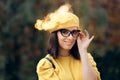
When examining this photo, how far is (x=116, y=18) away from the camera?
56.5ft

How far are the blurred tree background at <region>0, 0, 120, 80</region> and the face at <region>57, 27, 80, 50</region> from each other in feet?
28.2

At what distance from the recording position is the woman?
7051 mm

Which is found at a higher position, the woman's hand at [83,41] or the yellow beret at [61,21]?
the yellow beret at [61,21]

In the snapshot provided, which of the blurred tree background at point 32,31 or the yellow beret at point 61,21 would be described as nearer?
the yellow beret at point 61,21

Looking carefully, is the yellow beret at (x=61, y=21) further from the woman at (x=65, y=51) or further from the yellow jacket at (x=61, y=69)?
the yellow jacket at (x=61, y=69)

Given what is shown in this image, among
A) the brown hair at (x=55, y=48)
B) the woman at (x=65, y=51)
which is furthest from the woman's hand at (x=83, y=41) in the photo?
the brown hair at (x=55, y=48)

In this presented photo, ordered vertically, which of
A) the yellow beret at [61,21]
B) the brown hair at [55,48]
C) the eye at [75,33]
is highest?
the yellow beret at [61,21]

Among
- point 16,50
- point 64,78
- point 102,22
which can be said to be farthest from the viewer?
point 16,50

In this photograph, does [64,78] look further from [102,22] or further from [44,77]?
[102,22]

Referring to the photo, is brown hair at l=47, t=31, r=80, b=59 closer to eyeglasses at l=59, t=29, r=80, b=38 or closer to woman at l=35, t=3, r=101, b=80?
woman at l=35, t=3, r=101, b=80

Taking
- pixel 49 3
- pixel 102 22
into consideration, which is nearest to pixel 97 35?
pixel 102 22

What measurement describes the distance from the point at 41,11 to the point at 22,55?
1.25 m

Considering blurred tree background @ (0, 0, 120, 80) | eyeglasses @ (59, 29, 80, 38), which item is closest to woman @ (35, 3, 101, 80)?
eyeglasses @ (59, 29, 80, 38)

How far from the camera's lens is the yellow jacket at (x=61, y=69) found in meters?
7.05
